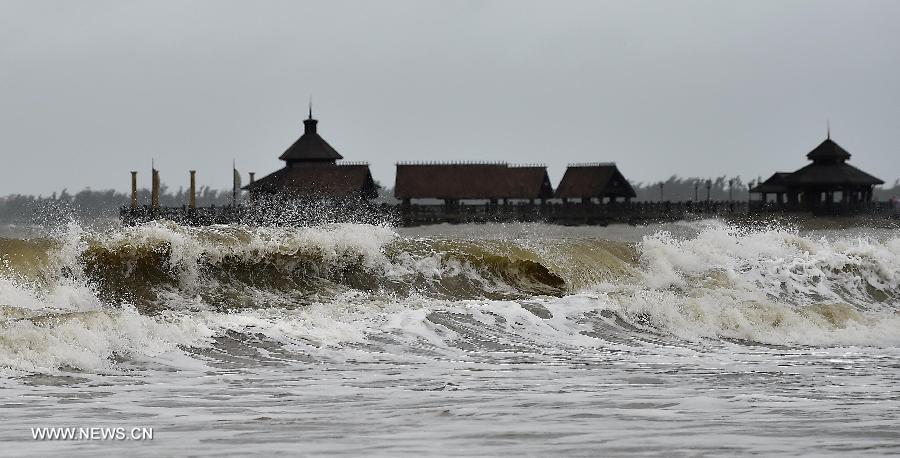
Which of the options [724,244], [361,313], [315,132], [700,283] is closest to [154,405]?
[361,313]

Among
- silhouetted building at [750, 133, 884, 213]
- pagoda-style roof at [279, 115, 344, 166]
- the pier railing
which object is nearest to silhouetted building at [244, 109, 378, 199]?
pagoda-style roof at [279, 115, 344, 166]

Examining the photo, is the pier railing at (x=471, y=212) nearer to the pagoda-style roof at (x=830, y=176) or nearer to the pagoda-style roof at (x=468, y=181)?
the pagoda-style roof at (x=468, y=181)

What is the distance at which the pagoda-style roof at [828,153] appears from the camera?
7412 centimetres

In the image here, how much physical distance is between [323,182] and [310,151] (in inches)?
239

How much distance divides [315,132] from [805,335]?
196 feet

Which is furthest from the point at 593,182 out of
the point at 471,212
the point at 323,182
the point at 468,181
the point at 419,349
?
the point at 419,349

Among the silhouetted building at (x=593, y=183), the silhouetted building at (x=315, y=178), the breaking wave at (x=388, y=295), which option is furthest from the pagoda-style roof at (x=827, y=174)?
the breaking wave at (x=388, y=295)

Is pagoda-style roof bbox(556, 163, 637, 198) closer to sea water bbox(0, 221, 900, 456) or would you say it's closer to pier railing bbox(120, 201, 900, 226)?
pier railing bbox(120, 201, 900, 226)

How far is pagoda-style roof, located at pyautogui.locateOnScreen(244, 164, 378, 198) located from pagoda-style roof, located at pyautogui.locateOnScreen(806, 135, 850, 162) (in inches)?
961

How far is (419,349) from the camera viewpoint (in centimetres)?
1644

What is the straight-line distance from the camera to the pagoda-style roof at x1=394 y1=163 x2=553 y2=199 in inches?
2712

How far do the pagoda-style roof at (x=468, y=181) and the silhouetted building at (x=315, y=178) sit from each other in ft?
6.77

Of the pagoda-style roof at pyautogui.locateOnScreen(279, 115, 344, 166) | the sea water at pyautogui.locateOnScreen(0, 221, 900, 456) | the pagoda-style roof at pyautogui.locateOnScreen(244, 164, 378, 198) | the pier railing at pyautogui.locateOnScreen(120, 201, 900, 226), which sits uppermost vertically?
the pagoda-style roof at pyautogui.locateOnScreen(279, 115, 344, 166)

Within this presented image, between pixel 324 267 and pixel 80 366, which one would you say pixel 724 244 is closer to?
pixel 324 267
